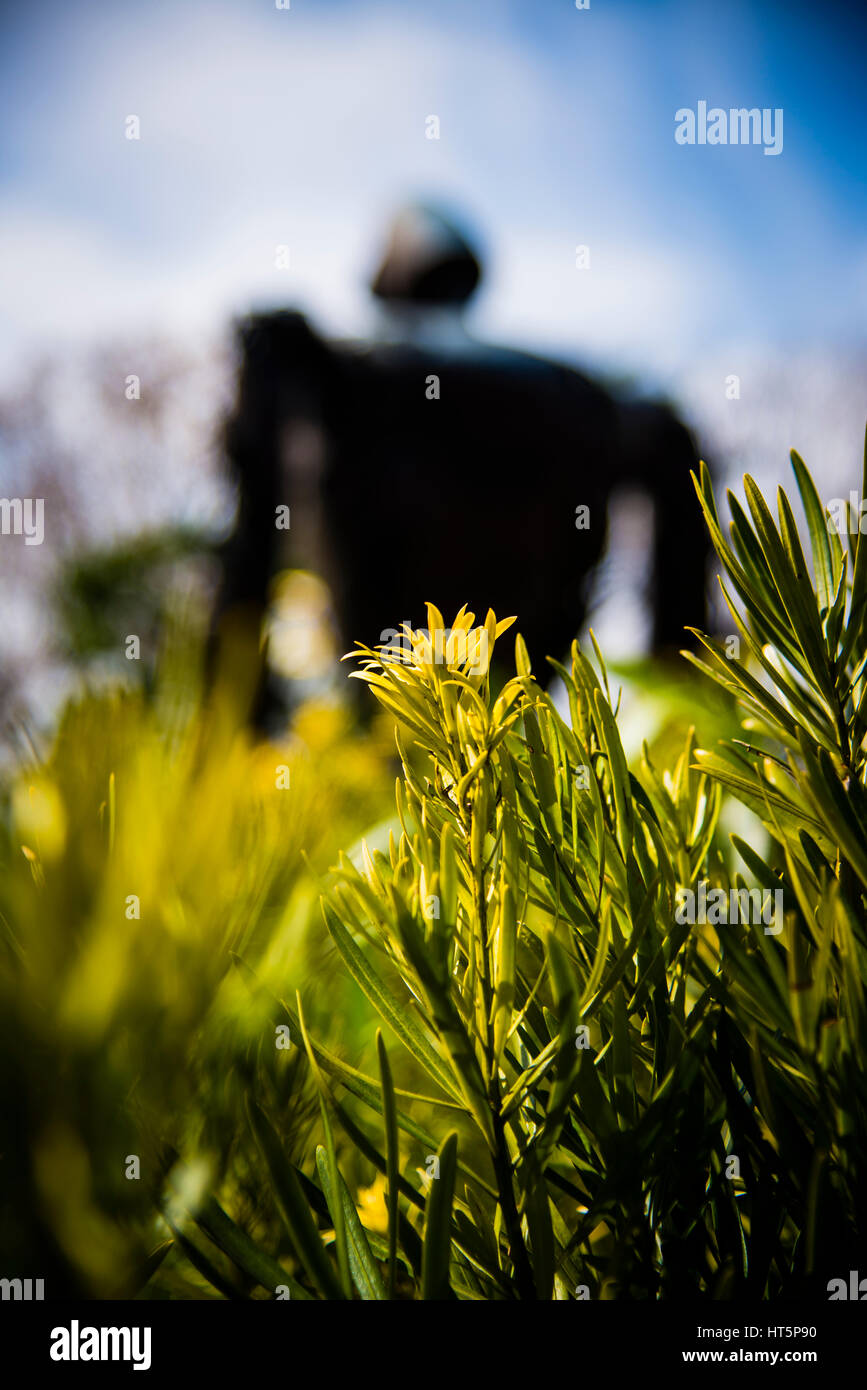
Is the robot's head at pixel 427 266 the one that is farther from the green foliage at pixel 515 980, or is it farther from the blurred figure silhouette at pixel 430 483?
the green foliage at pixel 515 980

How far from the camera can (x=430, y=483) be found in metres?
0.95

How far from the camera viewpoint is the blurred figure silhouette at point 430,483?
0.92 metres

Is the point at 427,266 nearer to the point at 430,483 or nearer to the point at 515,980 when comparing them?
the point at 430,483

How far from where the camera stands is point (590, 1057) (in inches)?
4.3

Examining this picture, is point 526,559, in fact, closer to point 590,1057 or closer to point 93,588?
point 590,1057

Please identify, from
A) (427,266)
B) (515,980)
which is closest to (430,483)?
(427,266)

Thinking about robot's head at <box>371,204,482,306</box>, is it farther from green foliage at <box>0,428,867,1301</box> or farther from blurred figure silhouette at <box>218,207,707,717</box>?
green foliage at <box>0,428,867,1301</box>

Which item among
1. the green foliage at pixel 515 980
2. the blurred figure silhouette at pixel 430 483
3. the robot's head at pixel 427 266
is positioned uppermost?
the robot's head at pixel 427 266

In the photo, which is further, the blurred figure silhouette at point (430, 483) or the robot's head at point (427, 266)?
the robot's head at point (427, 266)

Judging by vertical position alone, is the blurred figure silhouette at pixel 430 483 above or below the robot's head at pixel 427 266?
below

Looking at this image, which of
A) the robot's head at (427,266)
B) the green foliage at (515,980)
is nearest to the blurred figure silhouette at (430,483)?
the robot's head at (427,266)

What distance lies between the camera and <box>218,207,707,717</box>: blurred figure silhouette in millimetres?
916

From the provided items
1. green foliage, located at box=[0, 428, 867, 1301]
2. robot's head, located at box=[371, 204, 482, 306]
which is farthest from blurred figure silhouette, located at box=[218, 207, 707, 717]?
green foliage, located at box=[0, 428, 867, 1301]
